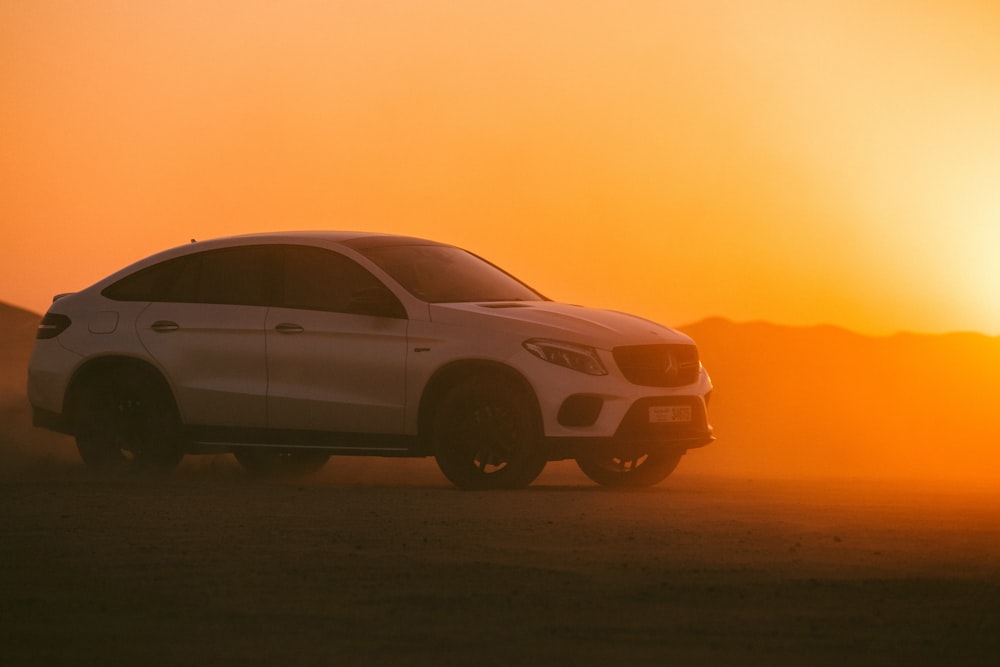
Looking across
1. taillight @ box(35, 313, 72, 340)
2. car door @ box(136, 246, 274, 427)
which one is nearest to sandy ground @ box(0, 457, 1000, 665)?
car door @ box(136, 246, 274, 427)

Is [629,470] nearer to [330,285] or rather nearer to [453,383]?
[453,383]

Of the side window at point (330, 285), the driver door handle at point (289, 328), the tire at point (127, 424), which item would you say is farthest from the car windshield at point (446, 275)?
the tire at point (127, 424)

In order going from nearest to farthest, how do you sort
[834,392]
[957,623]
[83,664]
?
[83,664]
[957,623]
[834,392]

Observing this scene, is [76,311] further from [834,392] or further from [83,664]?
[834,392]

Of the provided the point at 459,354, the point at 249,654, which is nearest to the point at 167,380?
the point at 459,354

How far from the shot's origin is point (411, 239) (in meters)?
13.8

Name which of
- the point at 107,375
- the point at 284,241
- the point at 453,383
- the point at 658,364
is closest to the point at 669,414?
the point at 658,364

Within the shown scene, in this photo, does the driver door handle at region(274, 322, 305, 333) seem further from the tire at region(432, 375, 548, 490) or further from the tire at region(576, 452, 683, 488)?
the tire at region(576, 452, 683, 488)

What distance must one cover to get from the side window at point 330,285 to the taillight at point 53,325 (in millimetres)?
2124

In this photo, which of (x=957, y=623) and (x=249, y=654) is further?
(x=957, y=623)

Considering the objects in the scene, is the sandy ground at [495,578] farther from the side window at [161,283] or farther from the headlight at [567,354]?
the side window at [161,283]

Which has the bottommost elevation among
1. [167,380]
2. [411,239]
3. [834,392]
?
[834,392]

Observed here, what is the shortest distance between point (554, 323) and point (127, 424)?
3709 millimetres

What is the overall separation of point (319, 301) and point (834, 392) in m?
31.4
